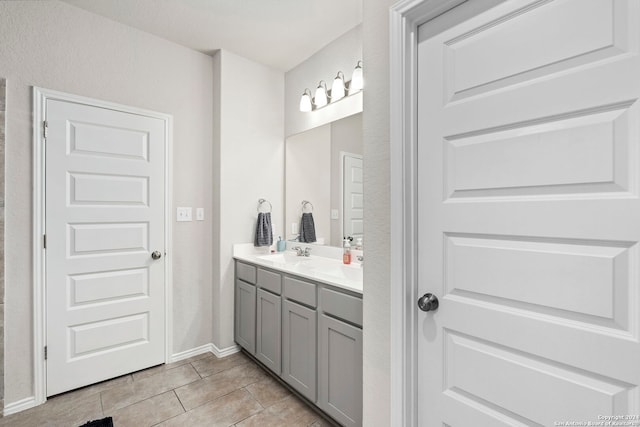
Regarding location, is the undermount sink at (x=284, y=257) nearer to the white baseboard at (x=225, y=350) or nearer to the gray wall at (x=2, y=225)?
the white baseboard at (x=225, y=350)

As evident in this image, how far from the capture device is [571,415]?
0.84 metres

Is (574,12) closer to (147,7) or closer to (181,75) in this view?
(147,7)

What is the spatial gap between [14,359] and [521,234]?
9.30 feet

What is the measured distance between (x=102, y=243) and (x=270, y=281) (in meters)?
1.24

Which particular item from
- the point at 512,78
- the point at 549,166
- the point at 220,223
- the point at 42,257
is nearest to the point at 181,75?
the point at 220,223

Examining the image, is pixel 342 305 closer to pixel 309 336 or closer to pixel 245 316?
pixel 309 336

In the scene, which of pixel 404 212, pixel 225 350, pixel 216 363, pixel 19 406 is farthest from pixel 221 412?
pixel 404 212

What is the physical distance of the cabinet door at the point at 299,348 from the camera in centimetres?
183

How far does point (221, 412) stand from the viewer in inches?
74.1

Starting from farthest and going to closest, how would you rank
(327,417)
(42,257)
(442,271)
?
1. (42,257)
2. (327,417)
3. (442,271)

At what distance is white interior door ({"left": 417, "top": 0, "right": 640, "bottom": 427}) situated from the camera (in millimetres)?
766

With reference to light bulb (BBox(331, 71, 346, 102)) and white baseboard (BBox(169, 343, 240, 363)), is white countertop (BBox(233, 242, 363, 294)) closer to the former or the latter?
white baseboard (BBox(169, 343, 240, 363))

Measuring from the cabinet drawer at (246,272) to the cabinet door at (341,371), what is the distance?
2.80 feet

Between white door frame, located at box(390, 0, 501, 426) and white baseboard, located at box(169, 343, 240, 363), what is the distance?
1.88 meters
